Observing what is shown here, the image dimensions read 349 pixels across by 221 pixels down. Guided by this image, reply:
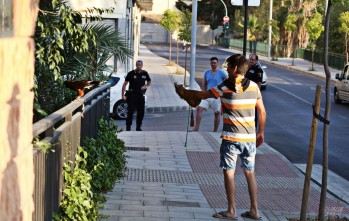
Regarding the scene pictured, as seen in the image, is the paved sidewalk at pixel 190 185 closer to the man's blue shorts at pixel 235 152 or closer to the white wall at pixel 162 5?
the man's blue shorts at pixel 235 152

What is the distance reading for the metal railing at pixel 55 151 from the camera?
5.10 m

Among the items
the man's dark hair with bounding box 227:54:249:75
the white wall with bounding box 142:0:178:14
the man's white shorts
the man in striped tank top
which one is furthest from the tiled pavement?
the white wall with bounding box 142:0:178:14

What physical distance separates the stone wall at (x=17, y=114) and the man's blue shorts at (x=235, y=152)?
445 cm

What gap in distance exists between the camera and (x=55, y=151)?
5941 mm

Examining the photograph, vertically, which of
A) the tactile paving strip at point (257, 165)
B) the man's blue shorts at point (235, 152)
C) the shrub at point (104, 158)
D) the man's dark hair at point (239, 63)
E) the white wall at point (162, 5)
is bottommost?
the tactile paving strip at point (257, 165)

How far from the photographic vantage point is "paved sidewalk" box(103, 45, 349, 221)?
8750 millimetres

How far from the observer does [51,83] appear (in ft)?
26.6

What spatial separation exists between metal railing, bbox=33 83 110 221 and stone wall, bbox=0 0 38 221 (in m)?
1.17

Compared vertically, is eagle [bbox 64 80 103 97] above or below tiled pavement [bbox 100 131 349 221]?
above

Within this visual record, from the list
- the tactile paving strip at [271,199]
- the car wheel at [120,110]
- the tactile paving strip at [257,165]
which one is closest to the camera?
the tactile paving strip at [271,199]

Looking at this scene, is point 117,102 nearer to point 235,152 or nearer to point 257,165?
point 257,165

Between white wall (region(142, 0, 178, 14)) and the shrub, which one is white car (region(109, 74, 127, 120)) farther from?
white wall (region(142, 0, 178, 14))

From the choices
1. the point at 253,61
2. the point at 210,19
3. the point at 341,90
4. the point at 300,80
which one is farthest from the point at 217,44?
the point at 253,61

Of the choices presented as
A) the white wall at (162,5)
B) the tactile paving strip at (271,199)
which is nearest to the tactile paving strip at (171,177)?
the tactile paving strip at (271,199)
